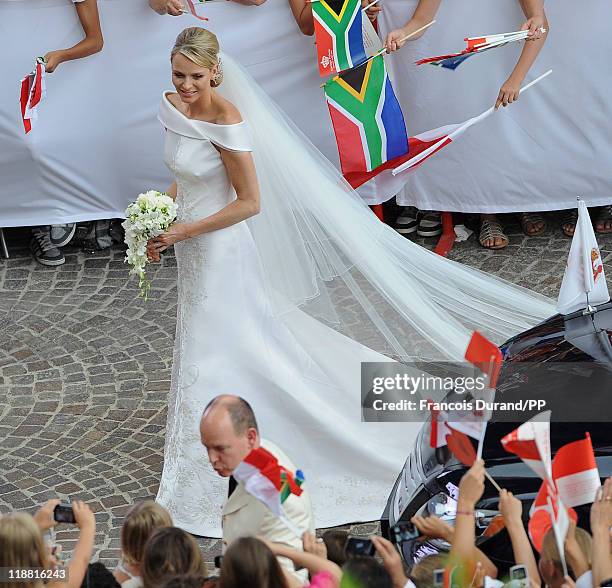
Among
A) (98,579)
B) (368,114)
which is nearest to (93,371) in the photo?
(368,114)

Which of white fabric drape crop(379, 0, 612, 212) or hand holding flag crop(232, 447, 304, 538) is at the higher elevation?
white fabric drape crop(379, 0, 612, 212)

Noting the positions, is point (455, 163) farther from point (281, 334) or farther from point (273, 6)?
point (281, 334)

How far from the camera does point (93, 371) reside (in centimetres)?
763

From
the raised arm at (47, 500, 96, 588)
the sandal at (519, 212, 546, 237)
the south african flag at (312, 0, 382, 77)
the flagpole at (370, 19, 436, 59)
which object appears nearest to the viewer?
the raised arm at (47, 500, 96, 588)

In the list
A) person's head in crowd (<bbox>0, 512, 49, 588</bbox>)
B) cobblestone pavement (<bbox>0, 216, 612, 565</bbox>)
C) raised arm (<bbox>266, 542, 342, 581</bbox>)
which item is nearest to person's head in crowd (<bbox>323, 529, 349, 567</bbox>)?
raised arm (<bbox>266, 542, 342, 581</bbox>)

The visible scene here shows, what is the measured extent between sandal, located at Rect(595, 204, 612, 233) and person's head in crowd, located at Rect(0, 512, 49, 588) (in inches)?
233

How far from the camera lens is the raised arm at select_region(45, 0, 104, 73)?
855cm

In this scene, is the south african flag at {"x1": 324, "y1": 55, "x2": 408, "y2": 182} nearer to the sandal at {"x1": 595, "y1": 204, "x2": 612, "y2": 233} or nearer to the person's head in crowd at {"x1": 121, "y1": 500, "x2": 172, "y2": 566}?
the sandal at {"x1": 595, "y1": 204, "x2": 612, "y2": 233}

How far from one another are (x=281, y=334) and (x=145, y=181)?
3.26 metres

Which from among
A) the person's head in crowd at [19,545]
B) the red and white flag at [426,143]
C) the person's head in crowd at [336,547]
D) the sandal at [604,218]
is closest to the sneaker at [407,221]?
the red and white flag at [426,143]

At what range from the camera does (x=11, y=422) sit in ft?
23.4

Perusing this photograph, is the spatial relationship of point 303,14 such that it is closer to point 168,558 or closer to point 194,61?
point 194,61

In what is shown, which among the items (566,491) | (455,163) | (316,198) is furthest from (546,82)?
(566,491)

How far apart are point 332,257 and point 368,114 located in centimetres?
184
